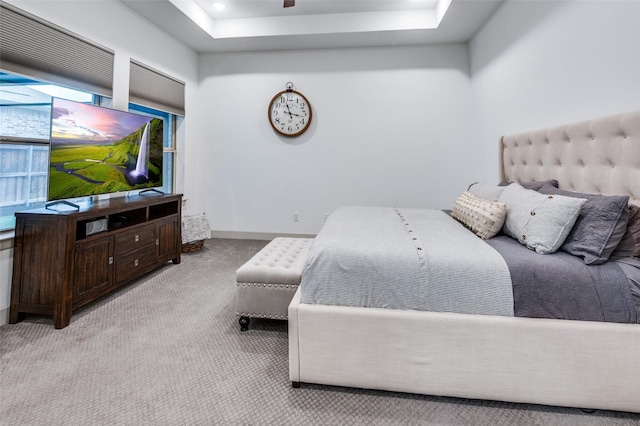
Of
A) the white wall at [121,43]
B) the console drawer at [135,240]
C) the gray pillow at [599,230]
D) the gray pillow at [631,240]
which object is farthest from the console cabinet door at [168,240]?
the gray pillow at [631,240]

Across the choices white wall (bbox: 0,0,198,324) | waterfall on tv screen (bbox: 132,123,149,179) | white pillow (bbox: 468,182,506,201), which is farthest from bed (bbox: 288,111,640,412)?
waterfall on tv screen (bbox: 132,123,149,179)

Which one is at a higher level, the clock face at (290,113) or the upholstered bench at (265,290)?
the clock face at (290,113)

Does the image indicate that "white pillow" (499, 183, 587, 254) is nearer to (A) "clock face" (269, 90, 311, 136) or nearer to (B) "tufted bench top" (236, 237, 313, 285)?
(B) "tufted bench top" (236, 237, 313, 285)

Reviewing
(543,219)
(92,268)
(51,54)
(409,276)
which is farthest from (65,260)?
(543,219)

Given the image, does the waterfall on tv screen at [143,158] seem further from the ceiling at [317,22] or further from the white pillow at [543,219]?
the white pillow at [543,219]

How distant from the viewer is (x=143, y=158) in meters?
3.06

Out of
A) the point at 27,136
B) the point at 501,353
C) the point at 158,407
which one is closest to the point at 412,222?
the point at 501,353

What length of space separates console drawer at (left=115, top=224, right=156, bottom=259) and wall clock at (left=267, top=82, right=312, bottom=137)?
228 cm

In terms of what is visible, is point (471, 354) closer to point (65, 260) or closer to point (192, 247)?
point (65, 260)

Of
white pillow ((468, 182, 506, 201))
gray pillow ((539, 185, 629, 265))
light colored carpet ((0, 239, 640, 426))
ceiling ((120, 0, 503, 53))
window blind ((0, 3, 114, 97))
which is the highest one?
ceiling ((120, 0, 503, 53))

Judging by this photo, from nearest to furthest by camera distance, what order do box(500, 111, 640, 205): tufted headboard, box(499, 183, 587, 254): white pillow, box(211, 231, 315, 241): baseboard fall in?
box(499, 183, 587, 254): white pillow → box(500, 111, 640, 205): tufted headboard → box(211, 231, 315, 241): baseboard

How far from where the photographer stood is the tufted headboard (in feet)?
5.24

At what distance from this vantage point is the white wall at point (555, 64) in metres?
1.71

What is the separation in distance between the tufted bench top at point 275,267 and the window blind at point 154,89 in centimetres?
251
